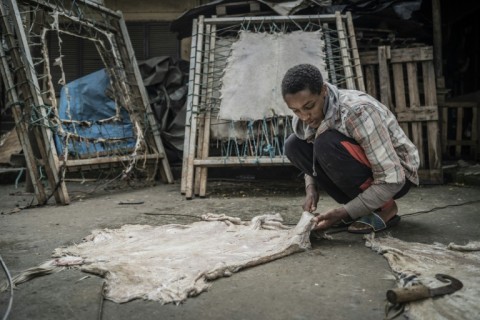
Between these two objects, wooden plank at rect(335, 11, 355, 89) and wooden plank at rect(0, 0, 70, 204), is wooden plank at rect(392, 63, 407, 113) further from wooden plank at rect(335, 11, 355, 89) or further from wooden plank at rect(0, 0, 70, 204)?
wooden plank at rect(0, 0, 70, 204)

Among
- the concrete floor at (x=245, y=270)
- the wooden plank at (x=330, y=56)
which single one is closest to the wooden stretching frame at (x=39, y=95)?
the concrete floor at (x=245, y=270)

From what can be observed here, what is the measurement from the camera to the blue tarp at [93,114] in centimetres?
412

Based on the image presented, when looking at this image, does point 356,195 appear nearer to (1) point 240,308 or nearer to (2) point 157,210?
(1) point 240,308

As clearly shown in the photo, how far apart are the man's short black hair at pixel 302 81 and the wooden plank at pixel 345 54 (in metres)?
2.13

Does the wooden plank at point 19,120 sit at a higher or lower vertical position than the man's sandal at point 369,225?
higher

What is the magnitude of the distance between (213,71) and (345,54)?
138 cm

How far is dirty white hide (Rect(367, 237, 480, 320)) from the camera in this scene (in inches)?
52.6

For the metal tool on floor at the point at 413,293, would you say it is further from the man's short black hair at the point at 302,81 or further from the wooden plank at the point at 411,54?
the wooden plank at the point at 411,54

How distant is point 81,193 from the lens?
4258mm

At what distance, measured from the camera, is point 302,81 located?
1978 millimetres

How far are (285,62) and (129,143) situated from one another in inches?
76.4

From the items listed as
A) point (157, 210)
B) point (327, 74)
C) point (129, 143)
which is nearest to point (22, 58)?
point (129, 143)

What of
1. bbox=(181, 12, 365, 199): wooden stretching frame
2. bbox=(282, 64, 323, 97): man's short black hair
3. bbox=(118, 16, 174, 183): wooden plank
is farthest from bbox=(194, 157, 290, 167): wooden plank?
bbox=(282, 64, 323, 97): man's short black hair

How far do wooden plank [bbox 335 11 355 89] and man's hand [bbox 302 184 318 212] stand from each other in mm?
1862
